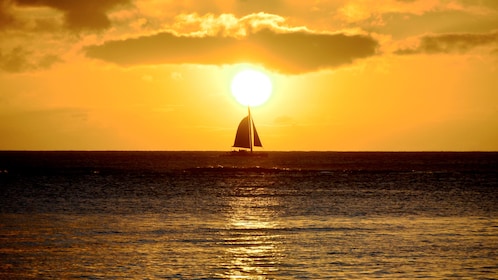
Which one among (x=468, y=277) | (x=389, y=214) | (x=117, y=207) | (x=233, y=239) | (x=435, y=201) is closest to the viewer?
(x=468, y=277)

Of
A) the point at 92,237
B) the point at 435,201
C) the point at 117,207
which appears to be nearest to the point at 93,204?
the point at 117,207

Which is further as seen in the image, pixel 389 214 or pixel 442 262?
pixel 389 214

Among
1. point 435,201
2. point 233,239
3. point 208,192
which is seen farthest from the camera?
point 208,192

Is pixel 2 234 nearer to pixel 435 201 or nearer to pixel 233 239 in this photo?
pixel 233 239

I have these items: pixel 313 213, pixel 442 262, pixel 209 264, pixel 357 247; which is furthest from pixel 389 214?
pixel 209 264

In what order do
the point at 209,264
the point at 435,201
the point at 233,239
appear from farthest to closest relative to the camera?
the point at 435,201, the point at 233,239, the point at 209,264

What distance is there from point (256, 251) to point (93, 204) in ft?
143

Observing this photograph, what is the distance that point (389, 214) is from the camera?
229 feet

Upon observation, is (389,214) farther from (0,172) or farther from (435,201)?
(0,172)

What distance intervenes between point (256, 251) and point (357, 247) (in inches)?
257

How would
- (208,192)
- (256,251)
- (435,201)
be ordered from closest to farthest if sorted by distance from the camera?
(256,251) < (435,201) < (208,192)

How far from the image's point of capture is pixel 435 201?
87812 millimetres

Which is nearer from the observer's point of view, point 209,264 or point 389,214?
point 209,264

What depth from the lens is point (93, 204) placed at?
8319cm
